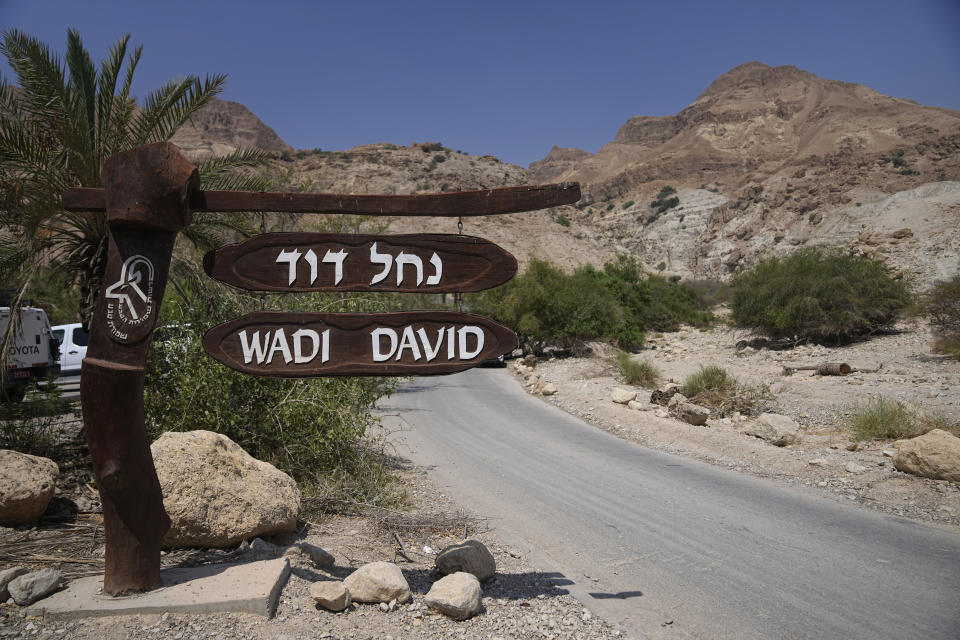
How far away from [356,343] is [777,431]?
28.0ft

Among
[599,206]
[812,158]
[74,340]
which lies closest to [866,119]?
[812,158]

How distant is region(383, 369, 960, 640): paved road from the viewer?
4129 millimetres

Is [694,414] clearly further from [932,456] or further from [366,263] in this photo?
[366,263]

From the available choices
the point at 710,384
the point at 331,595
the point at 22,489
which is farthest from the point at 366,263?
the point at 710,384

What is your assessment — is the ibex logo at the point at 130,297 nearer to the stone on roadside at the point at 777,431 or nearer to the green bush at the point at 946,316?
the stone on roadside at the point at 777,431

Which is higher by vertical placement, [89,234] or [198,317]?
[89,234]

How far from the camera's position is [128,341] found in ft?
11.2

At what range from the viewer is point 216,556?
450 cm

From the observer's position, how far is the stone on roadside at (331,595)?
3.63 metres

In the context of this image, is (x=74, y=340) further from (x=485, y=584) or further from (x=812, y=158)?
(x=812, y=158)

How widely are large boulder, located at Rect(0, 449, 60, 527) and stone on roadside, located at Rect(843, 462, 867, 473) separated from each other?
9215 millimetres

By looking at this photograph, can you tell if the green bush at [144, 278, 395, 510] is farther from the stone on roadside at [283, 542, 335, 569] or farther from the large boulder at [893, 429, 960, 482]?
the large boulder at [893, 429, 960, 482]

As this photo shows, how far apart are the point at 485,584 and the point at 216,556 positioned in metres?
2.16

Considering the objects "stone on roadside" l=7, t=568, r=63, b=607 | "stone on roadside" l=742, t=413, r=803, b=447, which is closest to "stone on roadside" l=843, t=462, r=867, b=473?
"stone on roadside" l=742, t=413, r=803, b=447
